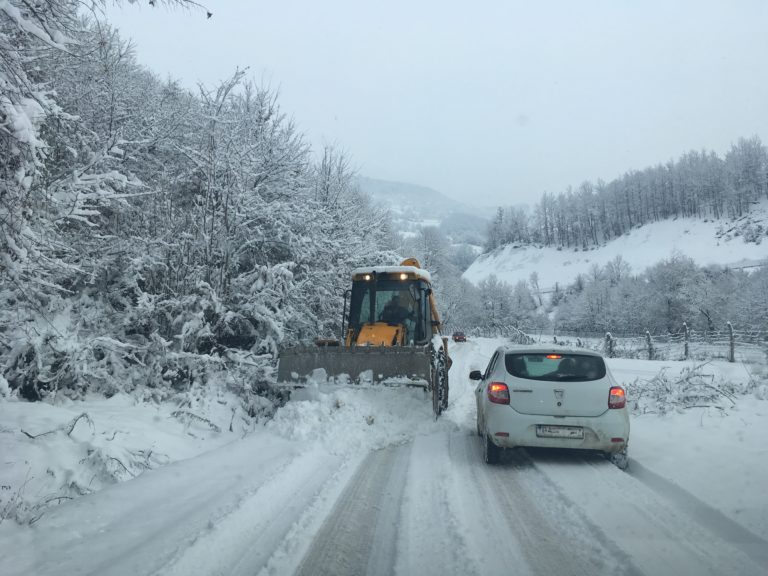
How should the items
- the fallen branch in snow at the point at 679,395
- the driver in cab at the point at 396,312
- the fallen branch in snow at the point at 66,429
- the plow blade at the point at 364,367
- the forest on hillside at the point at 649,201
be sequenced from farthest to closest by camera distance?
the forest on hillside at the point at 649,201 → the driver in cab at the point at 396,312 → the plow blade at the point at 364,367 → the fallen branch in snow at the point at 679,395 → the fallen branch in snow at the point at 66,429

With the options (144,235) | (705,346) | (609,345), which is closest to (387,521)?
(144,235)

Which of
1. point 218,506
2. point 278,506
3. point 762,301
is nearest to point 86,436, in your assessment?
point 218,506

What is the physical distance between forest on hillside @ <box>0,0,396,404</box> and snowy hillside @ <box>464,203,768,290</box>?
9002 cm

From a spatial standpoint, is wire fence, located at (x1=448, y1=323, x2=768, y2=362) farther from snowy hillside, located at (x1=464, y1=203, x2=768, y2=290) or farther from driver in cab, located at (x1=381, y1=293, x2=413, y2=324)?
snowy hillside, located at (x1=464, y1=203, x2=768, y2=290)

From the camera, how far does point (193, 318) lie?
34.5 feet

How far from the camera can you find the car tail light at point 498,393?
6637 millimetres

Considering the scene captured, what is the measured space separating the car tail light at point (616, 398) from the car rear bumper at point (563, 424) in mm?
79

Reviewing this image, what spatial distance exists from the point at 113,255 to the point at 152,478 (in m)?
7.05

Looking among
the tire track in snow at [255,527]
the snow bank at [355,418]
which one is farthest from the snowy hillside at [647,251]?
the tire track in snow at [255,527]

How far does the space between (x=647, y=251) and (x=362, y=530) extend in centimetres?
12600

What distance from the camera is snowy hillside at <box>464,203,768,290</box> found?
94406 millimetres

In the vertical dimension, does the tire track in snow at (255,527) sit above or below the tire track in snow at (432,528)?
above

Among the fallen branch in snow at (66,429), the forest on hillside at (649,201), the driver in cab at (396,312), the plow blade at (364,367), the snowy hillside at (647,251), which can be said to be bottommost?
the fallen branch in snow at (66,429)

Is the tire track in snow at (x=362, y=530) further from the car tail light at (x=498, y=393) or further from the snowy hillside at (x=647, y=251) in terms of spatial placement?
the snowy hillside at (x=647, y=251)
